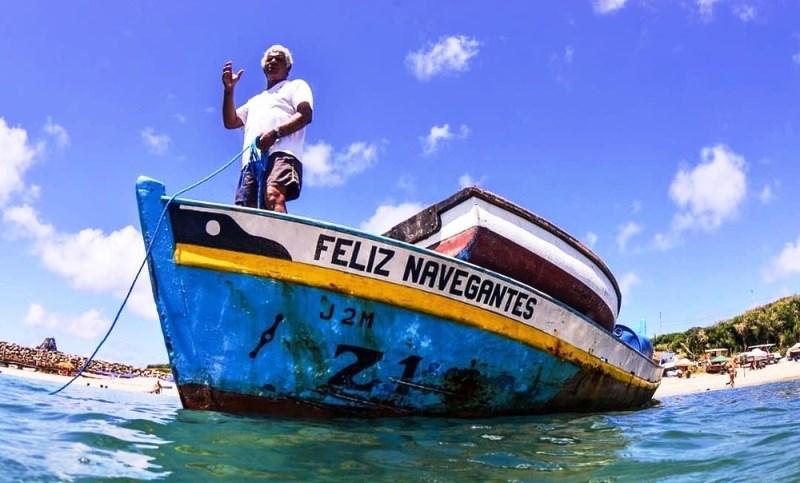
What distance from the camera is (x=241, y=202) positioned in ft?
16.4

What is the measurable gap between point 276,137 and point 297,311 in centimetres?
143

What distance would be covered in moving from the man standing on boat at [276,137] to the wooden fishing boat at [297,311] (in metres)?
0.57

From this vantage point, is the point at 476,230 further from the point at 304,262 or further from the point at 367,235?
the point at 304,262

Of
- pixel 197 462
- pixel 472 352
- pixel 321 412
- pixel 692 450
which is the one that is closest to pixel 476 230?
pixel 472 352

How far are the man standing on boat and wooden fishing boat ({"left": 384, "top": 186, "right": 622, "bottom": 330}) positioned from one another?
50.0 inches

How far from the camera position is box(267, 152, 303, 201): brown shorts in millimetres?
4738

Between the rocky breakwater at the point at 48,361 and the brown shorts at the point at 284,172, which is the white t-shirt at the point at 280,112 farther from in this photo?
the rocky breakwater at the point at 48,361

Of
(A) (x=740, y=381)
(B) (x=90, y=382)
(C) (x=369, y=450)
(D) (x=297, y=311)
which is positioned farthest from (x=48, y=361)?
(C) (x=369, y=450)

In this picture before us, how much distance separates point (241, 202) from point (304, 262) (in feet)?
3.47

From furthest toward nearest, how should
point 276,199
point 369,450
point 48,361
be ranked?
1. point 48,361
2. point 276,199
3. point 369,450

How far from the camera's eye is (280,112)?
490cm

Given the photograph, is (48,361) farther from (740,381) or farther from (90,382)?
(740,381)

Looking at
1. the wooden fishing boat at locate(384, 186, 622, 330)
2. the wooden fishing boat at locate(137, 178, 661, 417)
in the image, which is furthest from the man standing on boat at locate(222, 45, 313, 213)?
the wooden fishing boat at locate(384, 186, 622, 330)

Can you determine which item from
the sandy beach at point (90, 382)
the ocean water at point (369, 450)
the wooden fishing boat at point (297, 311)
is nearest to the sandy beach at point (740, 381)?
the ocean water at point (369, 450)
